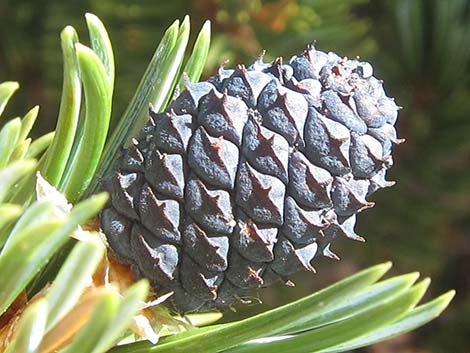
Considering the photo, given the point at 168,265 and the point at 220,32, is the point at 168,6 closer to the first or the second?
the point at 220,32

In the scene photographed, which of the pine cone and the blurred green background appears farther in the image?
the blurred green background

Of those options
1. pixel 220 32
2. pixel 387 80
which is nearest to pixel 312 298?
pixel 220 32

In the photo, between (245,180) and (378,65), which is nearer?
(245,180)

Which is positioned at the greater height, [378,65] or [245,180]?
[378,65]

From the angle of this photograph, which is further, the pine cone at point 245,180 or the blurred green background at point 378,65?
the blurred green background at point 378,65
